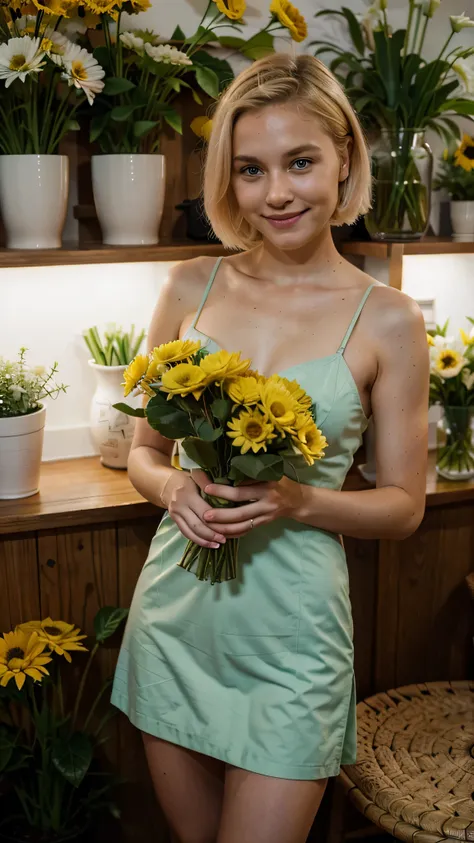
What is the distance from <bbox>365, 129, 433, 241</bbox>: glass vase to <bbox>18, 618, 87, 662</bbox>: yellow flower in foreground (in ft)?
3.71

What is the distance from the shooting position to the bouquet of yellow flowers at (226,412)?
142 centimetres

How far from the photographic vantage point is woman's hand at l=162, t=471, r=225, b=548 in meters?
1.59

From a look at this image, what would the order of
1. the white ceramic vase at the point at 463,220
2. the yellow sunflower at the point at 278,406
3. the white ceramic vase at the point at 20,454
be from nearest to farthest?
the yellow sunflower at the point at 278,406 < the white ceramic vase at the point at 20,454 < the white ceramic vase at the point at 463,220

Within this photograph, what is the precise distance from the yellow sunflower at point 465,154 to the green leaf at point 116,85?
829 mm

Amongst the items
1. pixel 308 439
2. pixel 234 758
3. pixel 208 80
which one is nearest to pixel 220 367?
pixel 308 439

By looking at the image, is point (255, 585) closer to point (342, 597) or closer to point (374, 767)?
point (342, 597)

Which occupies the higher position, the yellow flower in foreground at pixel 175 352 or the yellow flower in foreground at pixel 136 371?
the yellow flower in foreground at pixel 175 352

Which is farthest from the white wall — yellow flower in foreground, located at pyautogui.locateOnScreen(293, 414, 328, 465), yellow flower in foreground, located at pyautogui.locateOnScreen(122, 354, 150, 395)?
yellow flower in foreground, located at pyautogui.locateOnScreen(293, 414, 328, 465)

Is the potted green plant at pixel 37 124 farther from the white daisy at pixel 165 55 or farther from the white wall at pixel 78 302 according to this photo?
the white wall at pixel 78 302

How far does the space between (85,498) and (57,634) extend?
0.29 meters

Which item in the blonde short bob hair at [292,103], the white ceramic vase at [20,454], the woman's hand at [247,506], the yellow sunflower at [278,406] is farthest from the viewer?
the white ceramic vase at [20,454]

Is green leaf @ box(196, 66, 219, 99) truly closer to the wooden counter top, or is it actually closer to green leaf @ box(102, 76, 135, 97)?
green leaf @ box(102, 76, 135, 97)

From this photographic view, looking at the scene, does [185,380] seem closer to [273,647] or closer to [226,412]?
[226,412]

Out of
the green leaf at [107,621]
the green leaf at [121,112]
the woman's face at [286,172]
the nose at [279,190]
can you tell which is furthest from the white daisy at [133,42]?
the green leaf at [107,621]
